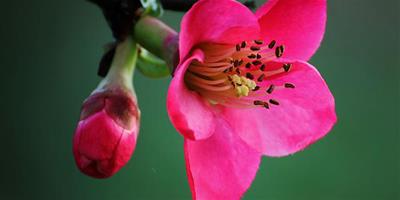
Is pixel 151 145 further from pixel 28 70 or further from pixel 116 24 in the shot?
pixel 116 24

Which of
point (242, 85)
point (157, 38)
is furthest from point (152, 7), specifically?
point (242, 85)

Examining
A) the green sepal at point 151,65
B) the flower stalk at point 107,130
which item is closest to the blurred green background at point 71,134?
the green sepal at point 151,65

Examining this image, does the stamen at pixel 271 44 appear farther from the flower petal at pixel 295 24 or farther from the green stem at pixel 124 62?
the green stem at pixel 124 62

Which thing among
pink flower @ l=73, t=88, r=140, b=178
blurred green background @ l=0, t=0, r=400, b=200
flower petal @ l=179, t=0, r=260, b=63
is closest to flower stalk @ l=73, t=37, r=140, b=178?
pink flower @ l=73, t=88, r=140, b=178

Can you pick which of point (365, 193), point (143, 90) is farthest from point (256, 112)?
point (365, 193)

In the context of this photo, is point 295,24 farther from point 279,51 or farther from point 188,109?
point 188,109

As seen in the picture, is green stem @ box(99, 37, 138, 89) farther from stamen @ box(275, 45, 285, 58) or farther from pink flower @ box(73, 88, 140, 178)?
stamen @ box(275, 45, 285, 58)
